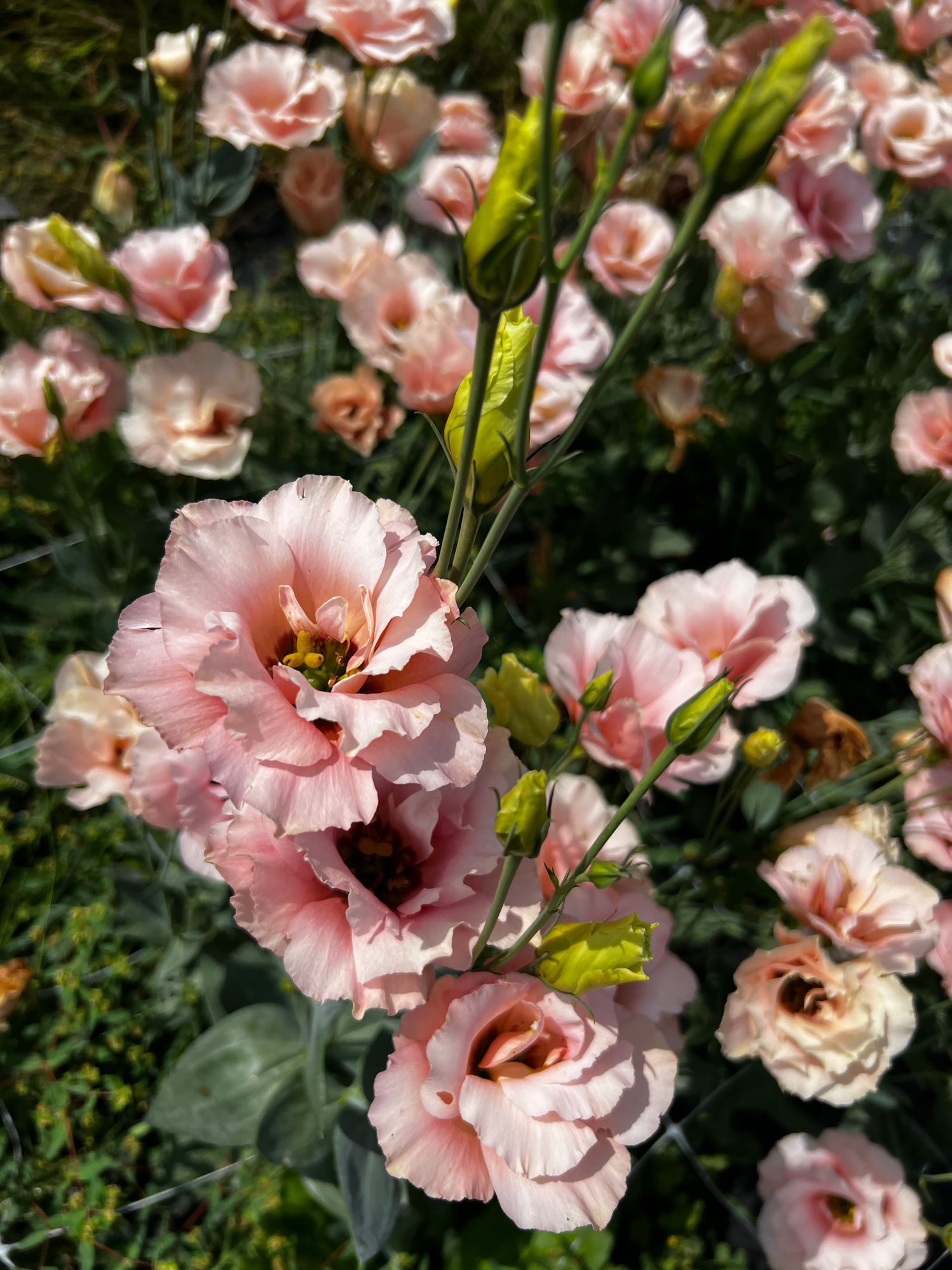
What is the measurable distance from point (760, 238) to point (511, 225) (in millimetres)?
1059

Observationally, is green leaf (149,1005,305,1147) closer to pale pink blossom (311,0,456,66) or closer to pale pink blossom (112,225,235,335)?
pale pink blossom (112,225,235,335)

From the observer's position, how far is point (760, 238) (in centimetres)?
131

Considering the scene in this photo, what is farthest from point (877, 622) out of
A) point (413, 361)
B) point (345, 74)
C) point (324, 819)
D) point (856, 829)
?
point (324, 819)

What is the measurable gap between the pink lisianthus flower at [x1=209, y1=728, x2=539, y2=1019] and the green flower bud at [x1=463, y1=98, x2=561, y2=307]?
0.92 feet

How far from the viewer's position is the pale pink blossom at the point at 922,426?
1.28m

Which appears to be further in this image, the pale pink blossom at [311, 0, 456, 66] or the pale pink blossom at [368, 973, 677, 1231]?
the pale pink blossom at [311, 0, 456, 66]

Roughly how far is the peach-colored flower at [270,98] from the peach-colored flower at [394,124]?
0.14 m

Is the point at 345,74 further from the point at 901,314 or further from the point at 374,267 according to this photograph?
the point at 901,314

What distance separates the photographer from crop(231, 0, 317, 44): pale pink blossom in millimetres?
1127

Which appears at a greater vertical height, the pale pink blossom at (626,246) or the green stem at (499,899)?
the pale pink blossom at (626,246)

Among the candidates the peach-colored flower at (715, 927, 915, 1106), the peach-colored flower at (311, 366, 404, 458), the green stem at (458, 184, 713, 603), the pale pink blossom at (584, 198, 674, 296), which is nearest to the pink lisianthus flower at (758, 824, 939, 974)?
the peach-colored flower at (715, 927, 915, 1106)

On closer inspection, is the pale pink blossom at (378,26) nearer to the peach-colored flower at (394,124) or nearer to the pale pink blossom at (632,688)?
the peach-colored flower at (394,124)

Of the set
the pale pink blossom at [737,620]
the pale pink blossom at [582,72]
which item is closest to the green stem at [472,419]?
the pale pink blossom at [737,620]

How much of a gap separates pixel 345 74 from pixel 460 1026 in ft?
4.96
